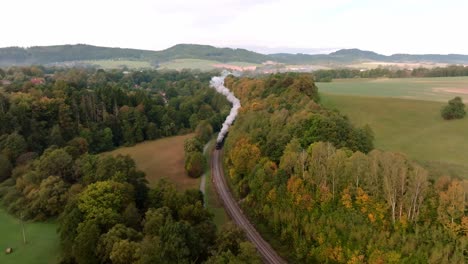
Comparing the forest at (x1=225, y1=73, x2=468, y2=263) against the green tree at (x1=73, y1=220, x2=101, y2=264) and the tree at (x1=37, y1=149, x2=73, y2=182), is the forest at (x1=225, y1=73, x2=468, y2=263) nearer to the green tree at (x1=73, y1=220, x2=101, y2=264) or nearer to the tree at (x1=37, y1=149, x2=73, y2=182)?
the green tree at (x1=73, y1=220, x2=101, y2=264)

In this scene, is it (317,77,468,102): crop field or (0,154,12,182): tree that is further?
Answer: (317,77,468,102): crop field

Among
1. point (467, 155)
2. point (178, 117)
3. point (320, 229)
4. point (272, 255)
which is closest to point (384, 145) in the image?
point (467, 155)

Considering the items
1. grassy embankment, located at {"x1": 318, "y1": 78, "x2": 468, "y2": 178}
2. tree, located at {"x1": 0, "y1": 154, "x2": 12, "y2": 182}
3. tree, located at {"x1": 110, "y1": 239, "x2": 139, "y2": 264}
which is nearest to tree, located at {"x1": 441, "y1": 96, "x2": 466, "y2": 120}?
grassy embankment, located at {"x1": 318, "y1": 78, "x2": 468, "y2": 178}

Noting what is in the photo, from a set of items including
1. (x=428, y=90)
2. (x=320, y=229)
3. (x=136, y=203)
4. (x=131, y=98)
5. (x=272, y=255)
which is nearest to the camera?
(x=320, y=229)

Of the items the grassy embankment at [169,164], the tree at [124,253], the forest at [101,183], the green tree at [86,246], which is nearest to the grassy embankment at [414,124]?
the forest at [101,183]

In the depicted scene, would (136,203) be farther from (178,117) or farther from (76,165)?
(178,117)

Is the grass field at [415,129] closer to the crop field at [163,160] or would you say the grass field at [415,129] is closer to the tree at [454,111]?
the tree at [454,111]

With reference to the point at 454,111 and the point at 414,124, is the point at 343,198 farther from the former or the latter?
the point at 454,111

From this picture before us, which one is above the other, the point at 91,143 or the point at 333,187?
the point at 333,187
